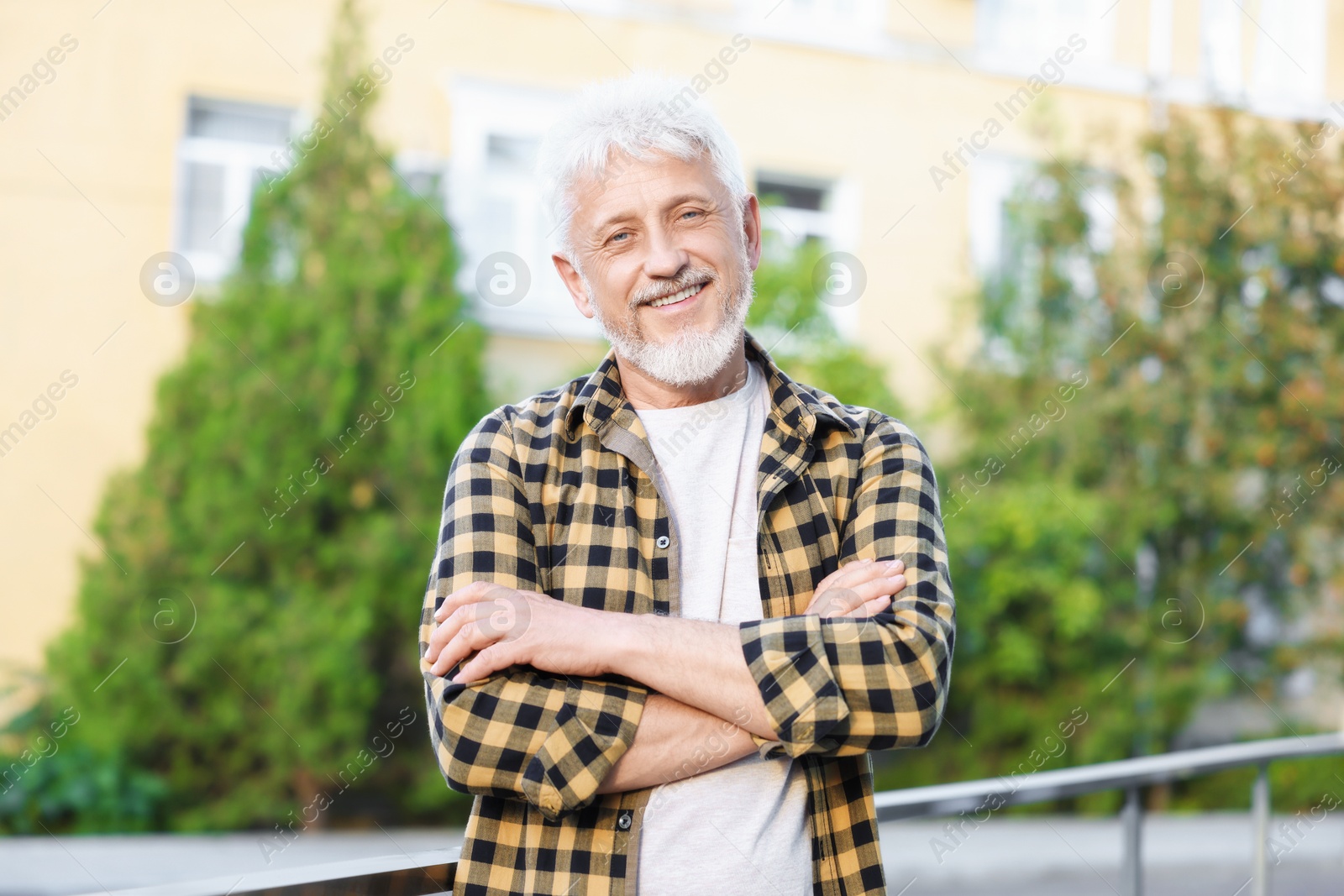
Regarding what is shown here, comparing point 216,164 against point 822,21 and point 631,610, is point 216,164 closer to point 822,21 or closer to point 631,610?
point 822,21

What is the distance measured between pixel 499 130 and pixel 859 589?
7149 mm

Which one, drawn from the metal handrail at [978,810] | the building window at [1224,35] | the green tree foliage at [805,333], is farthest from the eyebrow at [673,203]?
the building window at [1224,35]

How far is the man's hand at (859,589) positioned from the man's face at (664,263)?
14.3 inches

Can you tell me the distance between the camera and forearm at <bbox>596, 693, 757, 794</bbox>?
1.55 meters

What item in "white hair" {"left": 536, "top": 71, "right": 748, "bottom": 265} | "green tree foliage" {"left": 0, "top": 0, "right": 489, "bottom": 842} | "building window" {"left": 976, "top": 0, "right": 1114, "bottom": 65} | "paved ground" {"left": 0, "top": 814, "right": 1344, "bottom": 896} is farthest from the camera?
"building window" {"left": 976, "top": 0, "right": 1114, "bottom": 65}

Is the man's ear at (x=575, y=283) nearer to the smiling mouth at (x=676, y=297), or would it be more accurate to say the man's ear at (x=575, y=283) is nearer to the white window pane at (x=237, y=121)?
the smiling mouth at (x=676, y=297)

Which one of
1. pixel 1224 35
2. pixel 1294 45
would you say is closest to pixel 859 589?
pixel 1224 35

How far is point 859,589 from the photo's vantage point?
1.66 metres

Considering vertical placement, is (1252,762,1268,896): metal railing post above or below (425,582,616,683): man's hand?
below

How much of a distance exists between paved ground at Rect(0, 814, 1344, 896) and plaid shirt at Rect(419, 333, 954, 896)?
4.44m

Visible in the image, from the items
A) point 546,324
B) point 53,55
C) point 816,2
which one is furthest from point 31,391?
point 816,2

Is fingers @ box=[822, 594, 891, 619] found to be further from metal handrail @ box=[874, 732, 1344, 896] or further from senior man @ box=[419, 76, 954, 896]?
metal handrail @ box=[874, 732, 1344, 896]

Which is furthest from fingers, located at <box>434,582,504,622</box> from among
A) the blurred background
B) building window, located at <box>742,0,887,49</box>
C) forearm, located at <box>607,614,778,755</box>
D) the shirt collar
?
building window, located at <box>742,0,887,49</box>

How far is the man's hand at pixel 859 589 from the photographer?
1.65 metres
